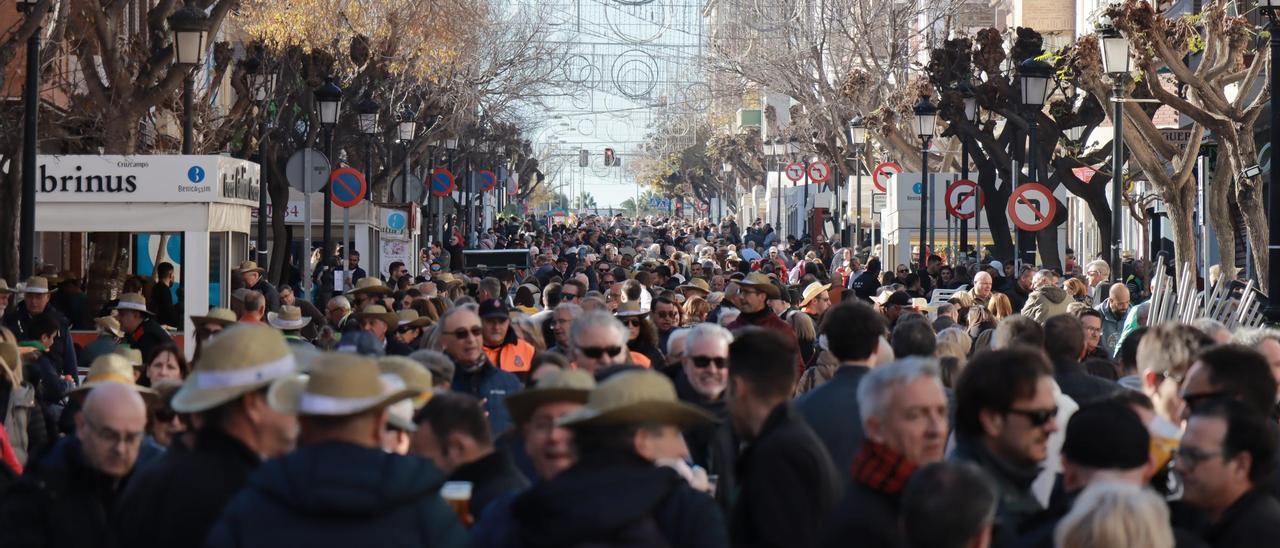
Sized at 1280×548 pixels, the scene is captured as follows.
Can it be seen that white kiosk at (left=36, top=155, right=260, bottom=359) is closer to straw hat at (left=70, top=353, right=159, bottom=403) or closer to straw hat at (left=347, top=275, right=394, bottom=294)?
straw hat at (left=347, top=275, right=394, bottom=294)

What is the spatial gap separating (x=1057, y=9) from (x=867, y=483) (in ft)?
195

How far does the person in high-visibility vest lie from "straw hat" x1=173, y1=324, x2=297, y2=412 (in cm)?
584

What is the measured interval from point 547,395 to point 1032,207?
18330 mm

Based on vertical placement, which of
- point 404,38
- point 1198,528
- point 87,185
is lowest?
point 1198,528

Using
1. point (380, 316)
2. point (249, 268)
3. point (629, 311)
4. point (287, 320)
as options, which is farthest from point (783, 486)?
point (249, 268)

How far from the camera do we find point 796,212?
239ft

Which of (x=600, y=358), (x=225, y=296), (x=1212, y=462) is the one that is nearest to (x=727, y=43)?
(x=225, y=296)

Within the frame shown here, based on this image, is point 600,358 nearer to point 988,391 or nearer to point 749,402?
point 749,402

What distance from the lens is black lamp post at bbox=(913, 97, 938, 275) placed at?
3288cm

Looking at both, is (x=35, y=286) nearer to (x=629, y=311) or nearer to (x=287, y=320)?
(x=287, y=320)

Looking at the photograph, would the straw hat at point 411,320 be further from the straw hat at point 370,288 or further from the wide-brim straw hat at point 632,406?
the wide-brim straw hat at point 632,406

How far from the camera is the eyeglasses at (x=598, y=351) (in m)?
8.79

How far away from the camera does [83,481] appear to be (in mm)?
5969

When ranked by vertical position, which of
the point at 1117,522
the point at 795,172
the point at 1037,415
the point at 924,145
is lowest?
the point at 1117,522
